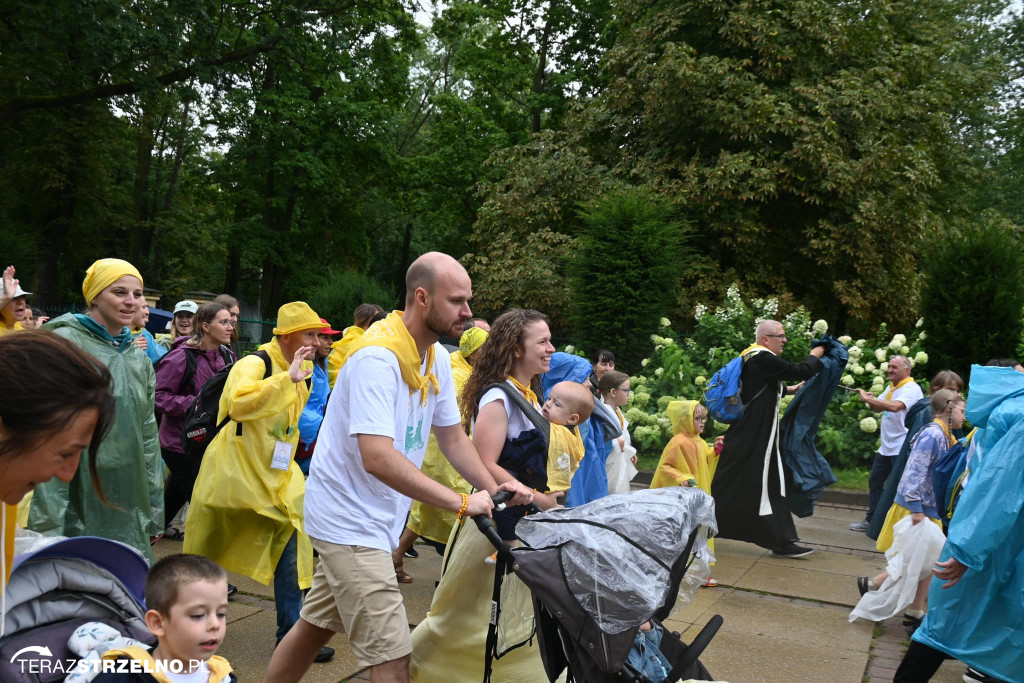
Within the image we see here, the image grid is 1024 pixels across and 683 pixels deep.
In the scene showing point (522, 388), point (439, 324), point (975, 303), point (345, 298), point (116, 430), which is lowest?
point (345, 298)

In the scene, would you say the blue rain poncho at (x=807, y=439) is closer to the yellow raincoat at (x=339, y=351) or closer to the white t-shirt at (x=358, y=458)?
the yellow raincoat at (x=339, y=351)

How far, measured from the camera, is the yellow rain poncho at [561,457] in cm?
471

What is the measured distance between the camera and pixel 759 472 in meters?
8.70

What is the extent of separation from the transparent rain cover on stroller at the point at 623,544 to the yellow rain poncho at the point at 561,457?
4.60ft

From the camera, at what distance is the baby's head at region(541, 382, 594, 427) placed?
4.86m

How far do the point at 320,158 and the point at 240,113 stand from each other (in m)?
2.88

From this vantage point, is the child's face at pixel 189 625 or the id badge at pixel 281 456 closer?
the child's face at pixel 189 625

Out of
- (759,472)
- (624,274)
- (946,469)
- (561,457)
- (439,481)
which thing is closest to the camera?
(561,457)

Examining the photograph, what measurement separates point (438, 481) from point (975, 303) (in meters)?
11.2

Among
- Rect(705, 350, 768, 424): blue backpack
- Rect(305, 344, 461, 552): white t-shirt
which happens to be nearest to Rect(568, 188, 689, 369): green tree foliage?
Rect(705, 350, 768, 424): blue backpack

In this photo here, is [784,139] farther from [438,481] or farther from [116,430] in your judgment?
[116,430]

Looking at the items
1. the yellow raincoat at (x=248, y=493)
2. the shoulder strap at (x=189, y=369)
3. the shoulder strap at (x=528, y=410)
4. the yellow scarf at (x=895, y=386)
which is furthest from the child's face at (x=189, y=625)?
the yellow scarf at (x=895, y=386)

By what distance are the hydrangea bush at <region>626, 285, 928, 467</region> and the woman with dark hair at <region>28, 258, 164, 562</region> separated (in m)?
7.53

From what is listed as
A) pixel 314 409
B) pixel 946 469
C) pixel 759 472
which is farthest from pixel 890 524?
pixel 314 409
